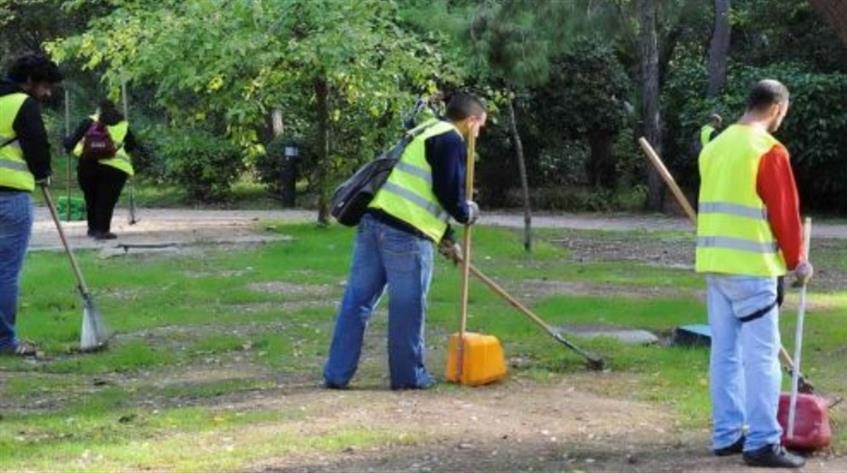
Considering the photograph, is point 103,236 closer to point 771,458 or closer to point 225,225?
point 225,225

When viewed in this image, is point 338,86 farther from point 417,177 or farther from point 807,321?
point 417,177

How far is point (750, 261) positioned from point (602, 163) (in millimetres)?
20437

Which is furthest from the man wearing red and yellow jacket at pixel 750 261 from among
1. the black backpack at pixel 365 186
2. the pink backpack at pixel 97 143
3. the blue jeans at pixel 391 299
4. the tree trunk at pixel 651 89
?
the tree trunk at pixel 651 89

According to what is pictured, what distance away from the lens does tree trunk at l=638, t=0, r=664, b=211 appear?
24859mm

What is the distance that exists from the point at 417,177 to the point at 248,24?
9.34 metres

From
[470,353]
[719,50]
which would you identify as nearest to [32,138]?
[470,353]

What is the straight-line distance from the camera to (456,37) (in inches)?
715

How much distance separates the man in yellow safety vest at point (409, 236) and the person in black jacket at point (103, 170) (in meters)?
9.19

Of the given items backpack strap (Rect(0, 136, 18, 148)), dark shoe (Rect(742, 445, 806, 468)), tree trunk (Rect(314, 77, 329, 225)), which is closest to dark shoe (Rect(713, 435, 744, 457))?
dark shoe (Rect(742, 445, 806, 468))

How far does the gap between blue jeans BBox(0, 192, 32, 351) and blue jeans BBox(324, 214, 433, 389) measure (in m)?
2.58

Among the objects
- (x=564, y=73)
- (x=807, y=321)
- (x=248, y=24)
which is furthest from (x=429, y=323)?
(x=564, y=73)

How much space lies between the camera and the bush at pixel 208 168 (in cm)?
2555

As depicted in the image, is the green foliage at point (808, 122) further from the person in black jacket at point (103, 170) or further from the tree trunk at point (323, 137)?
the person in black jacket at point (103, 170)

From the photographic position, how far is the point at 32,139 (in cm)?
952
